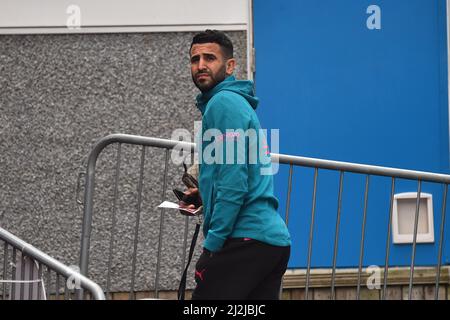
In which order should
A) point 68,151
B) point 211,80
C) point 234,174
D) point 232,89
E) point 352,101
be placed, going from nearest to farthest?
point 234,174
point 232,89
point 211,80
point 68,151
point 352,101

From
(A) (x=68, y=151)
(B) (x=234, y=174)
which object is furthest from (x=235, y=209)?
(A) (x=68, y=151)

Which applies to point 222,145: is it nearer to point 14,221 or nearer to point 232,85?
point 232,85

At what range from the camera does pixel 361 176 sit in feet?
23.4

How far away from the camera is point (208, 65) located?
4.77 metres

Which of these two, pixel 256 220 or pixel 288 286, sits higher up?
pixel 256 220

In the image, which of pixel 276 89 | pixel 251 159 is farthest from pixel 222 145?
pixel 276 89

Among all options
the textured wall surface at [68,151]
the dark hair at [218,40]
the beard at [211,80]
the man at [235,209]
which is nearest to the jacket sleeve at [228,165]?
the man at [235,209]

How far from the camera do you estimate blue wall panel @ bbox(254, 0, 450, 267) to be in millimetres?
7074

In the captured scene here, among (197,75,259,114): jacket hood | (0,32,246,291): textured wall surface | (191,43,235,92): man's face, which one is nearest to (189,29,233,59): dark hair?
(191,43,235,92): man's face

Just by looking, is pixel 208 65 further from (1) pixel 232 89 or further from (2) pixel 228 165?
(2) pixel 228 165

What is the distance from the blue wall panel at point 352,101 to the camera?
279 inches

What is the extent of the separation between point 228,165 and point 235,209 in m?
0.18

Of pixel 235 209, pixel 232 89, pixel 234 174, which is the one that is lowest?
pixel 235 209
